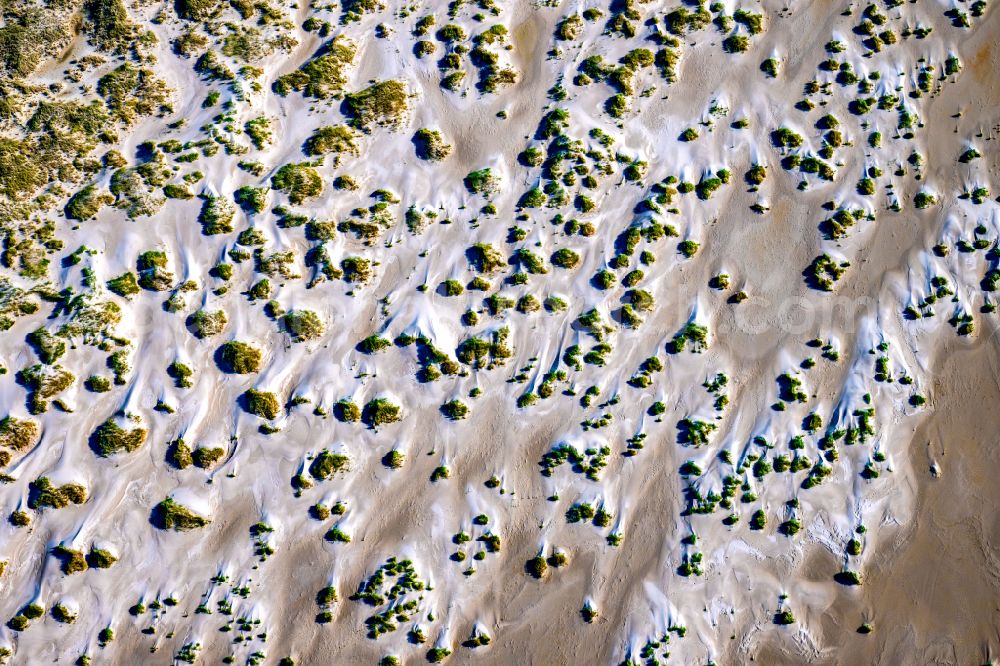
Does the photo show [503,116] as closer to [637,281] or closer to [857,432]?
[637,281]

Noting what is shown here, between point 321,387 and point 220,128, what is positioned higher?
point 220,128

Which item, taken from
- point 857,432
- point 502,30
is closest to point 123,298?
point 502,30

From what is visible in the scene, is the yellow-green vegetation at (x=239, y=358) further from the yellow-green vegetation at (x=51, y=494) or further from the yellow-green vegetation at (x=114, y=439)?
the yellow-green vegetation at (x=51, y=494)

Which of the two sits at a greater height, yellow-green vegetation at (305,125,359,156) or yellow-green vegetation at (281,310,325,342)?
yellow-green vegetation at (305,125,359,156)

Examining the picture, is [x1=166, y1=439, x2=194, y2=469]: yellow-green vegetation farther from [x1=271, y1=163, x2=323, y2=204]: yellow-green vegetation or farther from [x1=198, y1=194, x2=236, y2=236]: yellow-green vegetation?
[x1=271, y1=163, x2=323, y2=204]: yellow-green vegetation

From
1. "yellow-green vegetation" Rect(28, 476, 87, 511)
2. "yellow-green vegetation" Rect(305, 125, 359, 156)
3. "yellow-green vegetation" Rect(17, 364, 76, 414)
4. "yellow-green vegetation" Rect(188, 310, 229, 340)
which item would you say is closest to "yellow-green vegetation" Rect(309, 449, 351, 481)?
"yellow-green vegetation" Rect(188, 310, 229, 340)

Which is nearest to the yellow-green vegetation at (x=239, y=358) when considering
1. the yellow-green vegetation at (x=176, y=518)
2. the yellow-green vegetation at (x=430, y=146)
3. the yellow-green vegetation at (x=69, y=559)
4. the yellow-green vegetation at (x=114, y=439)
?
the yellow-green vegetation at (x=114, y=439)
